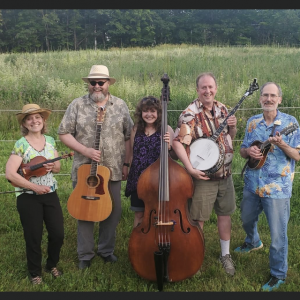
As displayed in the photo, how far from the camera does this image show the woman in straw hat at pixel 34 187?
3.31 metres

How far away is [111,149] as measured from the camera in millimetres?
3725

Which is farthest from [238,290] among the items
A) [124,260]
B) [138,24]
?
[138,24]

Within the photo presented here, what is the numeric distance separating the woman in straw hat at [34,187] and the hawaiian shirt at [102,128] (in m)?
0.28

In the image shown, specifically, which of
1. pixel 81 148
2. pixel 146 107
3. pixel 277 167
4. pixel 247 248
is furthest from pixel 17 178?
pixel 247 248

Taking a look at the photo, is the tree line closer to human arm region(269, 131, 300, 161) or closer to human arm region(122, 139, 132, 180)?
human arm region(122, 139, 132, 180)

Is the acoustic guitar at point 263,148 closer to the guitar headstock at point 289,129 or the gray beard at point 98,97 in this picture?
the guitar headstock at point 289,129

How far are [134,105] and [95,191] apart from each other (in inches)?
164

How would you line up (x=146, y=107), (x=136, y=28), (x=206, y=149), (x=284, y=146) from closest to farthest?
(x=284, y=146)
(x=206, y=149)
(x=146, y=107)
(x=136, y=28)

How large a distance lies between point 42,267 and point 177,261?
144 cm

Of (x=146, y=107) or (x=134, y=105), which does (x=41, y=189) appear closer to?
(x=146, y=107)

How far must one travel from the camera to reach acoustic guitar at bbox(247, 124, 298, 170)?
3.21 meters

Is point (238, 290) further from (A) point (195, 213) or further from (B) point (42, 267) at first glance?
(B) point (42, 267)

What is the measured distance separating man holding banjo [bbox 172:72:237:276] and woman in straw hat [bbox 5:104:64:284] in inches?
46.7

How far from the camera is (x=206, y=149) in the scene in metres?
3.41
